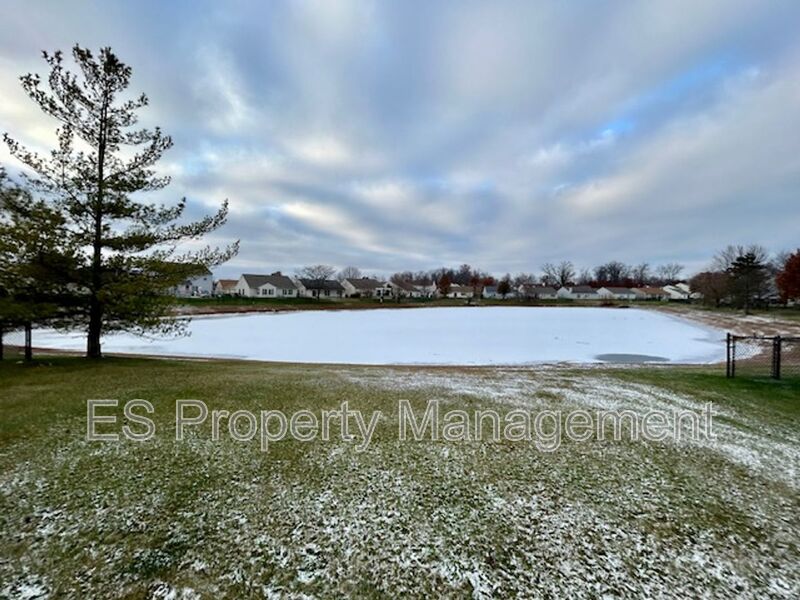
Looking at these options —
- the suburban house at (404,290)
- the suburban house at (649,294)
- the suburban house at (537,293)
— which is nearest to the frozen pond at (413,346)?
the suburban house at (404,290)

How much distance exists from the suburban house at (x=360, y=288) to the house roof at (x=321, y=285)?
3.30 meters

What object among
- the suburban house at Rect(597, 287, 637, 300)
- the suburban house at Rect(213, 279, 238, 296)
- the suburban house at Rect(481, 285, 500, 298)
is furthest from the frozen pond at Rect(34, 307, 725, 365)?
the suburban house at Rect(597, 287, 637, 300)

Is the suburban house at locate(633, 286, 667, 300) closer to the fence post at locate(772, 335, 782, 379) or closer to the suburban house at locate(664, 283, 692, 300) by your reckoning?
the suburban house at locate(664, 283, 692, 300)

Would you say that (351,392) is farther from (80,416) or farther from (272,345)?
(272,345)

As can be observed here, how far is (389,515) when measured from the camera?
10.3 feet

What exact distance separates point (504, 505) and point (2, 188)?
1205 centimetres

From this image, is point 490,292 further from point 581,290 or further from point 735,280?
point 735,280

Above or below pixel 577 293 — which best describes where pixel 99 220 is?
below

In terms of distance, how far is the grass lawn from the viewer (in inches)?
97.7

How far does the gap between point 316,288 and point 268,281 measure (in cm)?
916

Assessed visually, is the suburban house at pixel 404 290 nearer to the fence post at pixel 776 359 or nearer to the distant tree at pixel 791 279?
the distant tree at pixel 791 279

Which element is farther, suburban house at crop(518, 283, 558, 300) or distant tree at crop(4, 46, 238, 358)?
suburban house at crop(518, 283, 558, 300)

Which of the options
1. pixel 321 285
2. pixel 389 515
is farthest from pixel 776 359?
pixel 321 285

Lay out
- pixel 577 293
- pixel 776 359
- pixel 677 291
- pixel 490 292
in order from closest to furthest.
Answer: pixel 776 359 < pixel 490 292 < pixel 577 293 < pixel 677 291
